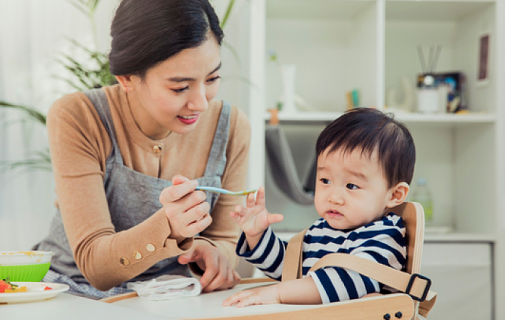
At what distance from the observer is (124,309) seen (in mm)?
586

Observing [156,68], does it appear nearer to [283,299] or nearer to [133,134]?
[133,134]

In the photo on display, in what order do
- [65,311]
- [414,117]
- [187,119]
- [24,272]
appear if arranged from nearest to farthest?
[65,311] < [24,272] < [187,119] < [414,117]

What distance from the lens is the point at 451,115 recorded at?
6.78 ft

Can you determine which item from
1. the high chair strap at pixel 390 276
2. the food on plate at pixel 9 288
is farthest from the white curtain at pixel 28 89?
the high chair strap at pixel 390 276

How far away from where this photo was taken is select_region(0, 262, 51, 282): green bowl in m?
0.71

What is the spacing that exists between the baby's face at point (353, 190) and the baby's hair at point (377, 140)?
0.01 meters

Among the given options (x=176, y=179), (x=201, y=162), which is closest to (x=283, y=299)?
(x=176, y=179)

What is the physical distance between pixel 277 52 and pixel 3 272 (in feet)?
6.26

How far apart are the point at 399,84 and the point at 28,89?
1.78 meters

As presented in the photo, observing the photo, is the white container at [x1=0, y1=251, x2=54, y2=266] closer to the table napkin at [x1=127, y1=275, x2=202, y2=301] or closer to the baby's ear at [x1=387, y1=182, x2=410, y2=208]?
the table napkin at [x1=127, y1=275, x2=202, y2=301]

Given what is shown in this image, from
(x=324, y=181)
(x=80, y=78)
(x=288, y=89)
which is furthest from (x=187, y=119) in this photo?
(x=288, y=89)

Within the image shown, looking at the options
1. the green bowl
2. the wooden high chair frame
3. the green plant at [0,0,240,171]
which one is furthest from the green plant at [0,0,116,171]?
the wooden high chair frame

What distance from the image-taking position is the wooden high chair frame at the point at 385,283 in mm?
646

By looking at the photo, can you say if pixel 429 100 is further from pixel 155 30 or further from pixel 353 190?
pixel 155 30
